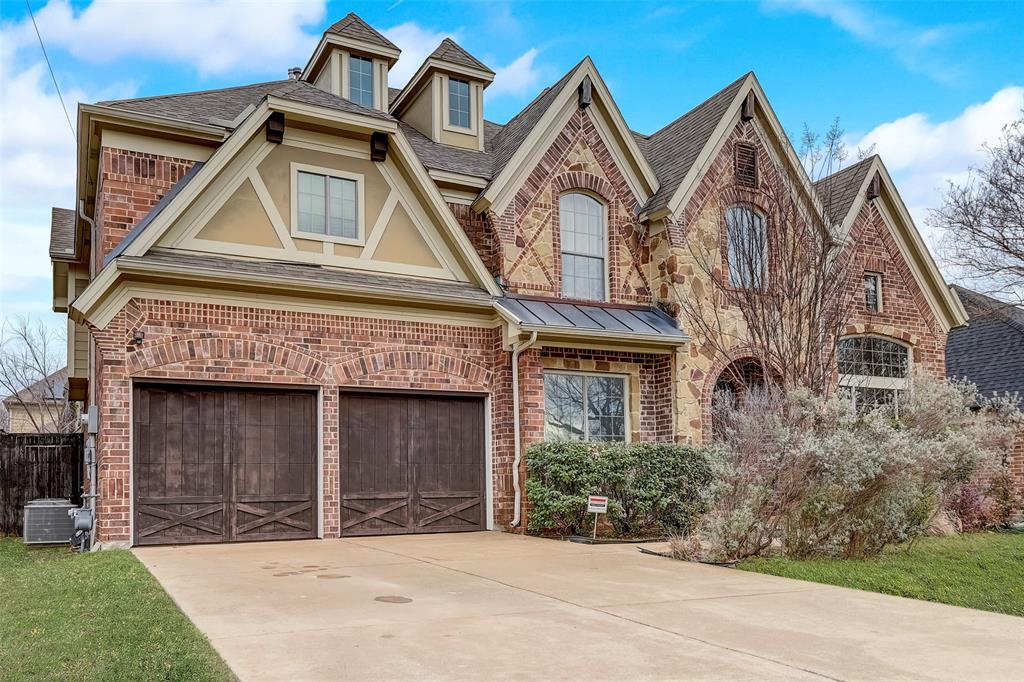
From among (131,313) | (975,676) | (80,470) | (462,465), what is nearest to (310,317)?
(131,313)

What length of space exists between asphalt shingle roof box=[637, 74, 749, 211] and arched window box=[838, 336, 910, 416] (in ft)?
16.6

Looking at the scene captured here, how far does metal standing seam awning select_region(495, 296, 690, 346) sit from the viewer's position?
15289 millimetres

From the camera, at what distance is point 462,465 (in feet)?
51.2

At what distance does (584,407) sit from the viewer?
16812 mm

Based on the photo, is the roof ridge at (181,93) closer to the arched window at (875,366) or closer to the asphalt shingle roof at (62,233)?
the asphalt shingle roof at (62,233)

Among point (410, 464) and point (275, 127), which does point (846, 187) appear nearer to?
point (410, 464)

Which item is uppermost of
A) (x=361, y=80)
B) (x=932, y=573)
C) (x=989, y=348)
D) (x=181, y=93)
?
(x=361, y=80)

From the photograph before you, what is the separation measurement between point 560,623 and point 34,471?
572 inches

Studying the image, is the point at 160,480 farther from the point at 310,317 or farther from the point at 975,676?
the point at 975,676

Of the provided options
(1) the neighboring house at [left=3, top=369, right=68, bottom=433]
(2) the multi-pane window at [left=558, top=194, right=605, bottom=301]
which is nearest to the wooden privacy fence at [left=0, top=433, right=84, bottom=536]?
(2) the multi-pane window at [left=558, top=194, right=605, bottom=301]

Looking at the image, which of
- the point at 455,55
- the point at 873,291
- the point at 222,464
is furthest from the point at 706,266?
the point at 222,464

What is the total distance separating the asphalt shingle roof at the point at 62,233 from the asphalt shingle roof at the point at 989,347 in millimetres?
22422

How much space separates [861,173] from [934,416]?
25.3ft

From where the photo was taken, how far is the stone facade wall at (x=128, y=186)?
1393 cm
